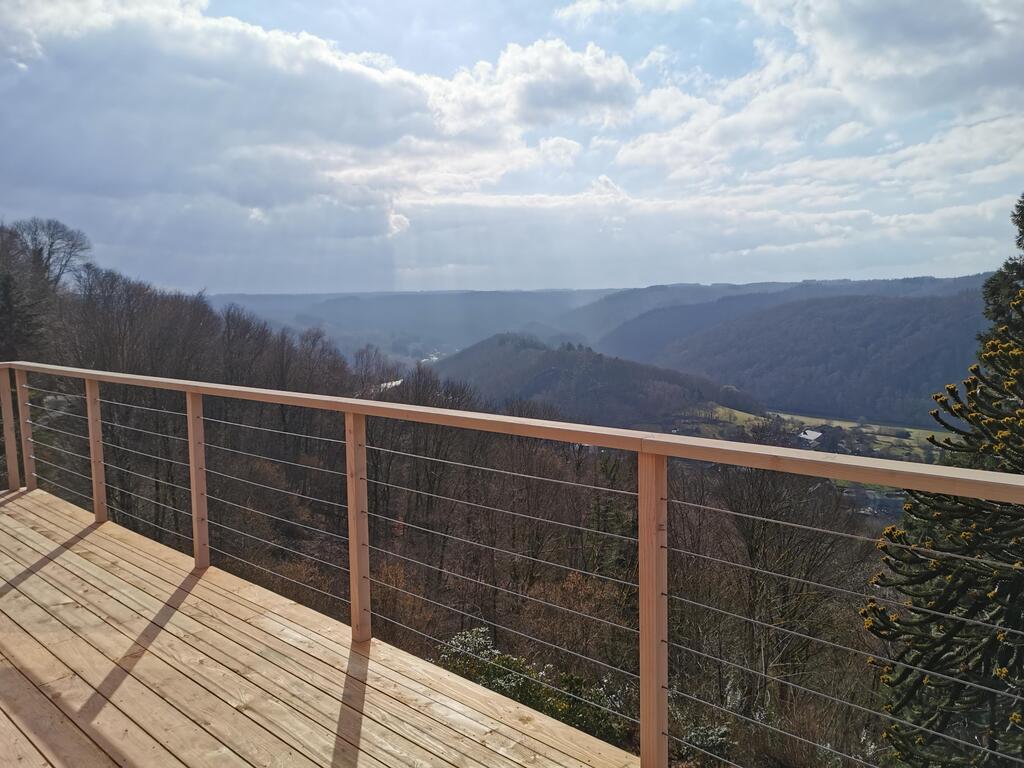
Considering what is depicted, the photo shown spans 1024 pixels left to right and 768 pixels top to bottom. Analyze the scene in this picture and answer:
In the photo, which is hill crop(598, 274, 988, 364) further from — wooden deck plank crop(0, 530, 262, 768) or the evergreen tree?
wooden deck plank crop(0, 530, 262, 768)

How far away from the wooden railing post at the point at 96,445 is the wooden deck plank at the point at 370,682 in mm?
941

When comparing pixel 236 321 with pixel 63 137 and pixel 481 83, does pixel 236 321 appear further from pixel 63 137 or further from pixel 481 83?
pixel 481 83

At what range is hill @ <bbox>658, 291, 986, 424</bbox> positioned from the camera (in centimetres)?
3662

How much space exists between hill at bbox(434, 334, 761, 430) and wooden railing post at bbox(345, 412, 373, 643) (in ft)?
103

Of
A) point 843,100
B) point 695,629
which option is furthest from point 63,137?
point 843,100

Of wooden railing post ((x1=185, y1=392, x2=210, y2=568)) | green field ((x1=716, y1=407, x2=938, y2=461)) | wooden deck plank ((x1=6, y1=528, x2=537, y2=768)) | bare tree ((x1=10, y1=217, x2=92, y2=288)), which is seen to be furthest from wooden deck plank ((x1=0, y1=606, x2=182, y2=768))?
bare tree ((x1=10, y1=217, x2=92, y2=288))

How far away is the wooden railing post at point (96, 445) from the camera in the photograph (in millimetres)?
3717

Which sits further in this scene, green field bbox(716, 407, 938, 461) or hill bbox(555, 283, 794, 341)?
hill bbox(555, 283, 794, 341)

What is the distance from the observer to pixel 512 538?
2000 centimetres

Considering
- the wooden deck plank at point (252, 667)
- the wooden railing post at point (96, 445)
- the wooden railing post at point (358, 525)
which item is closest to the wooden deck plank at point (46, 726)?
the wooden deck plank at point (252, 667)

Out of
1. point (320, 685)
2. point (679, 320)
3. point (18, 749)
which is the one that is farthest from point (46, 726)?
point (679, 320)

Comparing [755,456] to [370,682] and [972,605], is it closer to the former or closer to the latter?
[370,682]

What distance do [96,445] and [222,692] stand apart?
230cm

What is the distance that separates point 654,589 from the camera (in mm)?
1626
